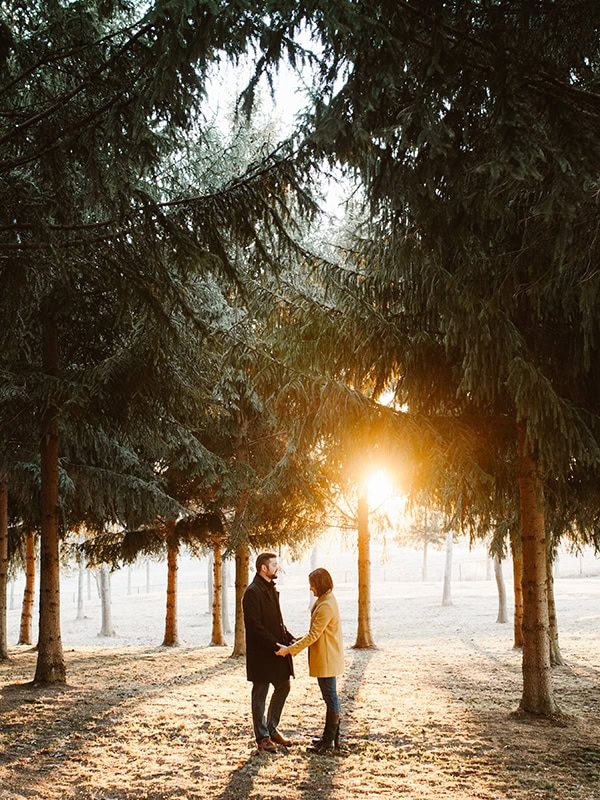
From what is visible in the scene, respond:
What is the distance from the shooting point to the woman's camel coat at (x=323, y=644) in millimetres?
6348

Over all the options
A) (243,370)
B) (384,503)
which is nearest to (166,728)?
(243,370)

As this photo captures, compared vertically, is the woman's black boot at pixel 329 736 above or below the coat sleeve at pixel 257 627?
below

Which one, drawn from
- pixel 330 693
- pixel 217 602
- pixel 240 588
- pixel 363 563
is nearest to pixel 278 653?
pixel 330 693

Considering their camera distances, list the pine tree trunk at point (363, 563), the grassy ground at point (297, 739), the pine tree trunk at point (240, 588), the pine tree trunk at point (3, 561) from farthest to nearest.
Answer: the pine tree trunk at point (363, 563)
the pine tree trunk at point (240, 588)
the pine tree trunk at point (3, 561)
the grassy ground at point (297, 739)

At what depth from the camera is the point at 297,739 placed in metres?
6.82

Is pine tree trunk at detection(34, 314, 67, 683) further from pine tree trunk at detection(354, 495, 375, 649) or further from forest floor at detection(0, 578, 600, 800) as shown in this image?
pine tree trunk at detection(354, 495, 375, 649)

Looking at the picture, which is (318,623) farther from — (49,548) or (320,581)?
(49,548)

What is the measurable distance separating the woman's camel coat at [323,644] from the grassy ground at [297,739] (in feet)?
2.42

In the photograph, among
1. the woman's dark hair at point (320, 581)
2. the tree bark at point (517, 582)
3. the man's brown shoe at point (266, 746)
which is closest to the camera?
the man's brown shoe at point (266, 746)

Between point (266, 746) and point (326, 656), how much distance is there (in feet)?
3.20

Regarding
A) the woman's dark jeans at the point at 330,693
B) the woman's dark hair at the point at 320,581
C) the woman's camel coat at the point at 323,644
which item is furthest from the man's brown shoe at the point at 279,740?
the woman's dark hair at the point at 320,581

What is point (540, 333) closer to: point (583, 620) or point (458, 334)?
point (458, 334)

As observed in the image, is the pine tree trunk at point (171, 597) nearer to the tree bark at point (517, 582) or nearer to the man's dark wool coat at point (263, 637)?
the tree bark at point (517, 582)

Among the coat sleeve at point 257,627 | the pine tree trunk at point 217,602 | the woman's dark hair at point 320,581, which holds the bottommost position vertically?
the pine tree trunk at point 217,602
